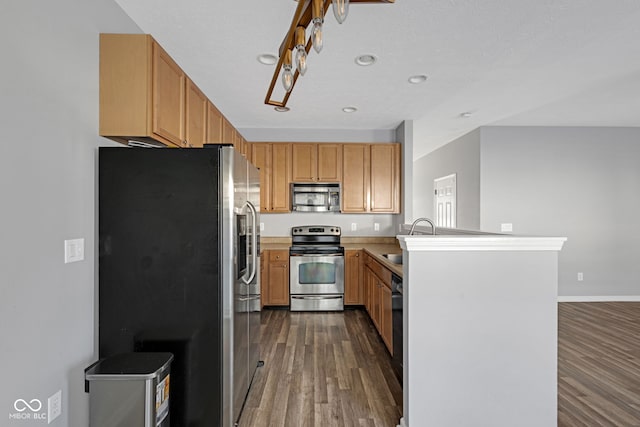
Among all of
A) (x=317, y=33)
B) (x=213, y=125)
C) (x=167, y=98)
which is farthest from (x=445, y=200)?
(x=317, y=33)

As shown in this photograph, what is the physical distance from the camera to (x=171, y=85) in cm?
232

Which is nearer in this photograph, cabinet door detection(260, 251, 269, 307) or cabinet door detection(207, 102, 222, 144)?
cabinet door detection(207, 102, 222, 144)

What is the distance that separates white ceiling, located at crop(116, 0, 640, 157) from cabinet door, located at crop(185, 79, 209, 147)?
0.20 metres

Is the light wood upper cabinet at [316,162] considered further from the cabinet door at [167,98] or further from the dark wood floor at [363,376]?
the cabinet door at [167,98]

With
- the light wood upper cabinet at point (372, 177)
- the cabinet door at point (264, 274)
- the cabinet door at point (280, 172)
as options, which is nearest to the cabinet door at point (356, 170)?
the light wood upper cabinet at point (372, 177)

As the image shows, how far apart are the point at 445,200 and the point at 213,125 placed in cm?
474

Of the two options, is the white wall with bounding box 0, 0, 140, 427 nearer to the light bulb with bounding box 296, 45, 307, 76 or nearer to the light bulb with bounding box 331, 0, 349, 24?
the light bulb with bounding box 296, 45, 307, 76

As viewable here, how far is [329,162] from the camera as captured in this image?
4.80 m

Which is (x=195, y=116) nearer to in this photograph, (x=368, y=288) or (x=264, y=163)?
(x=264, y=163)

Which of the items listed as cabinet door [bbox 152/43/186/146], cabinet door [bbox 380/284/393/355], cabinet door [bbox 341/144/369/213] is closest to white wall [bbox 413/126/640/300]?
cabinet door [bbox 341/144/369/213]

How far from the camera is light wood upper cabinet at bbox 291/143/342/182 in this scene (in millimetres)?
4793

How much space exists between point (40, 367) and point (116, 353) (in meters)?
0.43

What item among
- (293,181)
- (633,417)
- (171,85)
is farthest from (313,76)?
(633,417)

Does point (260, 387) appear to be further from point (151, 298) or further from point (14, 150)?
point (14, 150)
